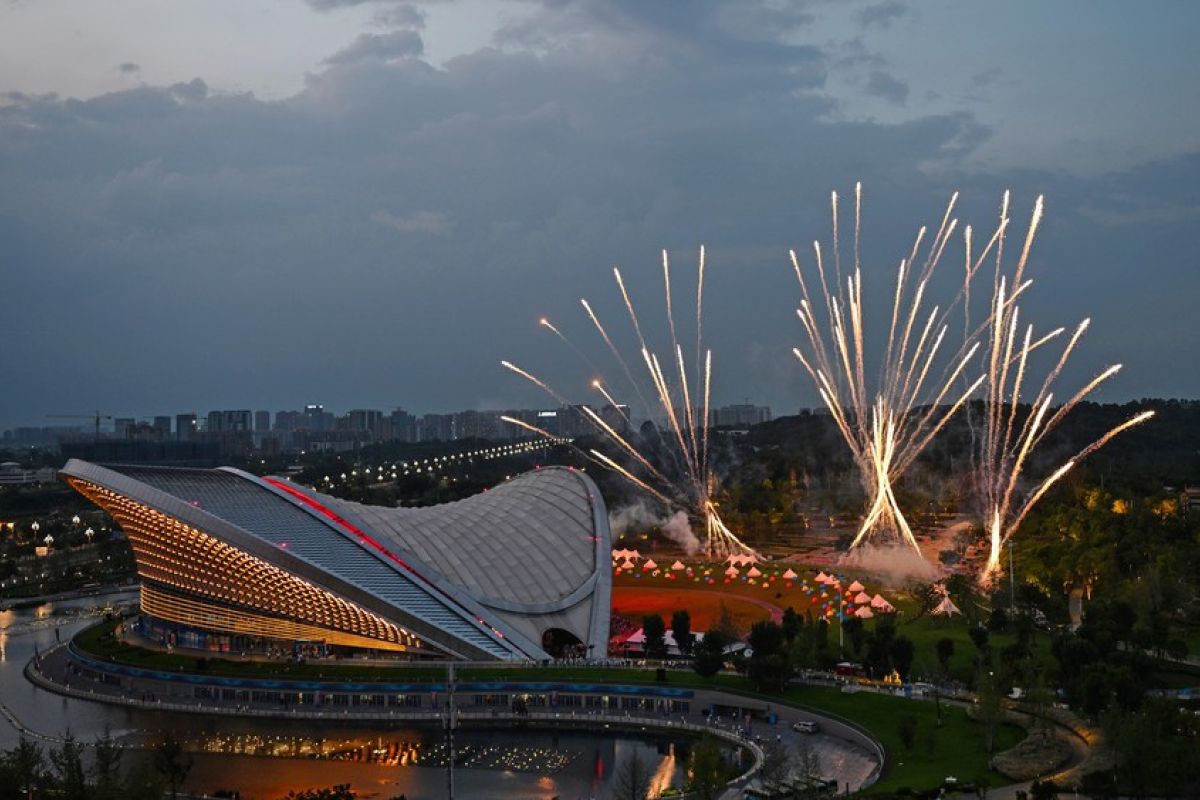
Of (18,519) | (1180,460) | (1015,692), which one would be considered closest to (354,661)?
(1015,692)

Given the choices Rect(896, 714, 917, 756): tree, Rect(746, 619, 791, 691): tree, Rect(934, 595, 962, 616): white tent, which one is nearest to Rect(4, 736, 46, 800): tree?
Rect(746, 619, 791, 691): tree

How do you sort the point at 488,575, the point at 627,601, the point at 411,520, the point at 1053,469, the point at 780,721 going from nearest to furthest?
1. the point at 780,721
2. the point at 488,575
3. the point at 411,520
4. the point at 627,601
5. the point at 1053,469

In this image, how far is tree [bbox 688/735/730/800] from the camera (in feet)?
102

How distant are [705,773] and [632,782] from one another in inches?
91.9

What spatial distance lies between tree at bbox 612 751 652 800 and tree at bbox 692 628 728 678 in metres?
7.97

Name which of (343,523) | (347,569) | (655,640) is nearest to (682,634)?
(655,640)

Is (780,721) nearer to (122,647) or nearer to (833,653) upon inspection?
(833,653)

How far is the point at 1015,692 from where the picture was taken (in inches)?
1668

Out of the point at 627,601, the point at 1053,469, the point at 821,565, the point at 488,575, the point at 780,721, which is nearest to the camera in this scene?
the point at 780,721

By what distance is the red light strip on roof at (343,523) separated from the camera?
168ft

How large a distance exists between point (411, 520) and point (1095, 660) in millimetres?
30383

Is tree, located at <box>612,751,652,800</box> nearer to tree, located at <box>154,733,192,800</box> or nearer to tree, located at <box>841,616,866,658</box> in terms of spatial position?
tree, located at <box>154,733,192,800</box>

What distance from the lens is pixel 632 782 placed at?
32688 millimetres

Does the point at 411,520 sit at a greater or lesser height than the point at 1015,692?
greater
